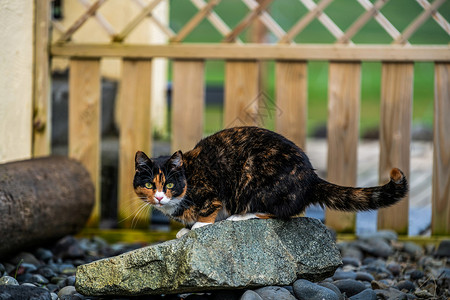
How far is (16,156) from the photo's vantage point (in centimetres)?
418

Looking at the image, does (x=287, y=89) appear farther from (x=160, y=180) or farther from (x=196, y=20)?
(x=160, y=180)

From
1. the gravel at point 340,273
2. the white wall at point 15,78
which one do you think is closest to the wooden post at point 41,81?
the white wall at point 15,78

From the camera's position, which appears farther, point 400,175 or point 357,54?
point 357,54

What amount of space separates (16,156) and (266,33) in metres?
6.29

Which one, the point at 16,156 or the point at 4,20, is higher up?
the point at 4,20

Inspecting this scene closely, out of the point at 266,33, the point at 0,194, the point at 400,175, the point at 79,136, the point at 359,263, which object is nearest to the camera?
the point at 400,175

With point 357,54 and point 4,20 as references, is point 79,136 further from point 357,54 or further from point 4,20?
point 357,54

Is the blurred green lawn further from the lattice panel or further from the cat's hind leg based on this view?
the cat's hind leg

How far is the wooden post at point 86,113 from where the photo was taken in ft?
14.4

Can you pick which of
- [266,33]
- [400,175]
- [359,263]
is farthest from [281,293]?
[266,33]

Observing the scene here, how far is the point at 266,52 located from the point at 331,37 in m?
6.85

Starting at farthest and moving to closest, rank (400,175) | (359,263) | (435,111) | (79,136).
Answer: (79,136) < (435,111) < (359,263) < (400,175)

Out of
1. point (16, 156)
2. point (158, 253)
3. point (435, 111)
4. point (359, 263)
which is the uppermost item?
point (435, 111)

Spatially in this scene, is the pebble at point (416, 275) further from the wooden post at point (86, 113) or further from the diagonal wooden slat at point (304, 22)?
the wooden post at point (86, 113)
